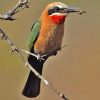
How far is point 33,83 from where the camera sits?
10.4ft

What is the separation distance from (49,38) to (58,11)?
0.79ft

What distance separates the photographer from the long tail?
3092 millimetres

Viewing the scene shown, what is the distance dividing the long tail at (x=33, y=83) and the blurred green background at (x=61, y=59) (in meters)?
1.76

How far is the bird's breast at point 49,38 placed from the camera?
9.56ft

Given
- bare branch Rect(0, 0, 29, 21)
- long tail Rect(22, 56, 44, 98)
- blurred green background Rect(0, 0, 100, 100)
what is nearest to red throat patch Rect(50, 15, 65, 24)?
long tail Rect(22, 56, 44, 98)

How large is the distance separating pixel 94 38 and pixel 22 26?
881 mm

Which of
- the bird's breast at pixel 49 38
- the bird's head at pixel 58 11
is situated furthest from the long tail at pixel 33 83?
the bird's head at pixel 58 11

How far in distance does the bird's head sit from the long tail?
0.81 ft

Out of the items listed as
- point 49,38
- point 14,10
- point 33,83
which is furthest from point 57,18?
point 14,10

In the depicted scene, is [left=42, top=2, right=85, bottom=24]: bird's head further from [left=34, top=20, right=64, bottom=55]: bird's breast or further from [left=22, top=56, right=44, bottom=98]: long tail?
[left=22, top=56, right=44, bottom=98]: long tail

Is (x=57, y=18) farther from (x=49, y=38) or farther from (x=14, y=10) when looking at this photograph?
(x=14, y=10)

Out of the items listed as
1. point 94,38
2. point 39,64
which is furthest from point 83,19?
point 39,64

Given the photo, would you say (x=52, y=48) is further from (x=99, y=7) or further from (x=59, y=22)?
(x=99, y=7)

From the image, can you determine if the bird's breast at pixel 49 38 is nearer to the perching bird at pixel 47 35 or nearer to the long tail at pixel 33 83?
the perching bird at pixel 47 35
